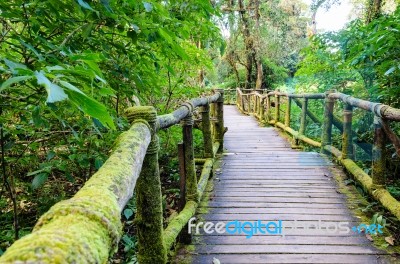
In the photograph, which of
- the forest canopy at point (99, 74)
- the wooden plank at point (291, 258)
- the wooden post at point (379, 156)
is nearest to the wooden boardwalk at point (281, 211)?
the wooden plank at point (291, 258)

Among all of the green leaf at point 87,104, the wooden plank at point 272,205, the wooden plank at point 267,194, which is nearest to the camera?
the green leaf at point 87,104

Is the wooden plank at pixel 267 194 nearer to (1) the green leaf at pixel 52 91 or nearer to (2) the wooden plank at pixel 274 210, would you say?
(2) the wooden plank at pixel 274 210

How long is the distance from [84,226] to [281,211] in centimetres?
258

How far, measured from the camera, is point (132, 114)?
1.54 m

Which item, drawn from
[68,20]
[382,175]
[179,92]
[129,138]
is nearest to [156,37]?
[68,20]

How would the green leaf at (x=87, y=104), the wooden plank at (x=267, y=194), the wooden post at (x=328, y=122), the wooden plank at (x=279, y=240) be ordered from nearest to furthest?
1. the green leaf at (x=87, y=104)
2. the wooden plank at (x=279, y=240)
3. the wooden plank at (x=267, y=194)
4. the wooden post at (x=328, y=122)

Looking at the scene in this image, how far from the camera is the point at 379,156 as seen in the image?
273 centimetres

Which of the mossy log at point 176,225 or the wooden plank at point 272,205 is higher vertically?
the mossy log at point 176,225

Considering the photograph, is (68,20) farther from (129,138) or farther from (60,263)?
(60,263)

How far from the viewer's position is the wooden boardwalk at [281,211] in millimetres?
2225

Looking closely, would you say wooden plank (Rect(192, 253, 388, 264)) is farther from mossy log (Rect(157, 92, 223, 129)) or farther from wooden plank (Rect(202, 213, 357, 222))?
mossy log (Rect(157, 92, 223, 129))

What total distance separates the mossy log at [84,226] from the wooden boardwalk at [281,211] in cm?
156

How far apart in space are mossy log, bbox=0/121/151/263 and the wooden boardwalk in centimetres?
156

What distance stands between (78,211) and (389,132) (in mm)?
2719
